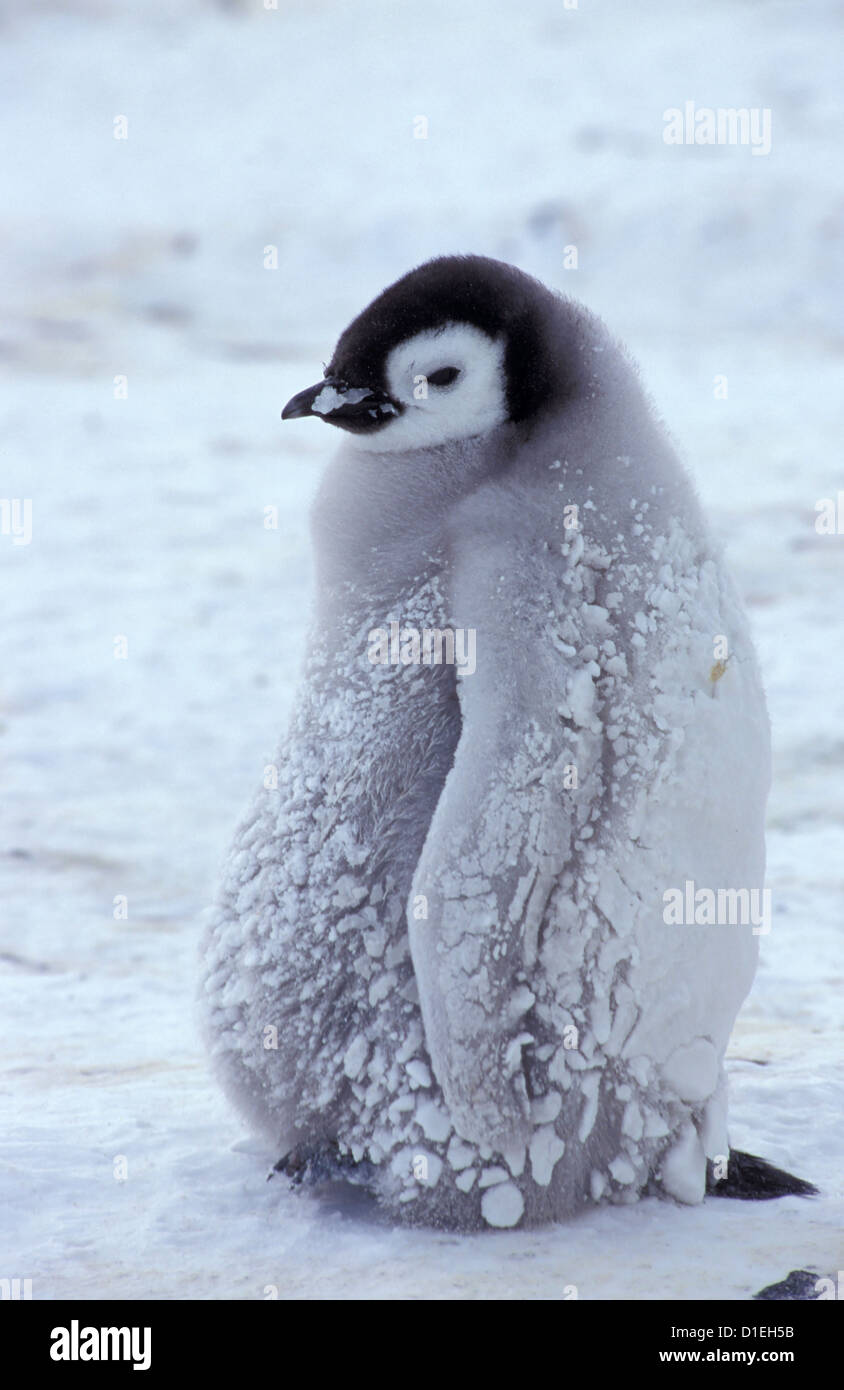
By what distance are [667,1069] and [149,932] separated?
167cm

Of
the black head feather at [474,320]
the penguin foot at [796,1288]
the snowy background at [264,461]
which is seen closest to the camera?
the penguin foot at [796,1288]

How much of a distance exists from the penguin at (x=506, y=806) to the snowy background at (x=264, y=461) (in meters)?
0.13

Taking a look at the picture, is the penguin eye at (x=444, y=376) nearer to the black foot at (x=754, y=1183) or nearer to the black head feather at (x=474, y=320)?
the black head feather at (x=474, y=320)

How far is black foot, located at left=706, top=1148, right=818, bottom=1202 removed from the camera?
2.09 meters

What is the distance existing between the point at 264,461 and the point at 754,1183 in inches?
227

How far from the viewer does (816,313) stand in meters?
9.91

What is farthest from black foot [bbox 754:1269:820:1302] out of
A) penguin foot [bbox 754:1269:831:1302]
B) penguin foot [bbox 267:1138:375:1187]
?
penguin foot [bbox 267:1138:375:1187]

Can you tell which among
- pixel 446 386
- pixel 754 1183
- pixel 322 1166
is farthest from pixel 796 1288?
pixel 446 386

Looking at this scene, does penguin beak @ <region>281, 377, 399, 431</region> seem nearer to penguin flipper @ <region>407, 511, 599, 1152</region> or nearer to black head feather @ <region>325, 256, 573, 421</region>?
black head feather @ <region>325, 256, 573, 421</region>

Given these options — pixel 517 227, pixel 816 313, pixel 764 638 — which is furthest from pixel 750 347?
pixel 764 638

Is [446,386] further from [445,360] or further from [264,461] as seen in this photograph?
[264,461]

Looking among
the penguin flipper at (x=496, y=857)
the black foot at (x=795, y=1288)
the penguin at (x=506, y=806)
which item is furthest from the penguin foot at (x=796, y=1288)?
the penguin flipper at (x=496, y=857)

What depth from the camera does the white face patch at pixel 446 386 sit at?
1.91 meters

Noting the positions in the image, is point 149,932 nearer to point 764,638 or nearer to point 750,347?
point 764,638
